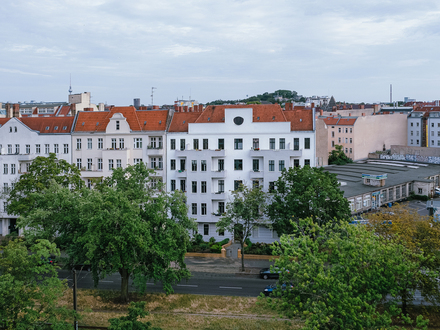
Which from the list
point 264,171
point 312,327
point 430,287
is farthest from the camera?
point 264,171

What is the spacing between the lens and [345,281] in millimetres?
28312

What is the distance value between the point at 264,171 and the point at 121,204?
88.4 feet

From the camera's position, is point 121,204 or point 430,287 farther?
point 121,204

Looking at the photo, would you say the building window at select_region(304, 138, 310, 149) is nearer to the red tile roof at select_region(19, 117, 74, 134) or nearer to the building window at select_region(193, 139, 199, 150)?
the building window at select_region(193, 139, 199, 150)

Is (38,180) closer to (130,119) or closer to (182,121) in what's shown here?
(130,119)

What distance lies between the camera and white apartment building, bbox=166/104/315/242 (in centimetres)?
6388

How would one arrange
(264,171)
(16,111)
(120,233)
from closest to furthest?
(120,233) → (264,171) → (16,111)

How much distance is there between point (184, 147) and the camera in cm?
6656

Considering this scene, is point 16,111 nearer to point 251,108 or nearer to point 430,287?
point 251,108

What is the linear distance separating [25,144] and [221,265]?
36240 mm

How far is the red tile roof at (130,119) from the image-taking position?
68.3m

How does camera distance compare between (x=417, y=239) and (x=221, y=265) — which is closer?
(x=417, y=239)

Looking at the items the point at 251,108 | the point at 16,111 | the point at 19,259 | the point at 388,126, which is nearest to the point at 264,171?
→ the point at 251,108

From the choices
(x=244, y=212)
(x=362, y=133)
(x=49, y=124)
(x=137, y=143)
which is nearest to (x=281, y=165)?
(x=244, y=212)
